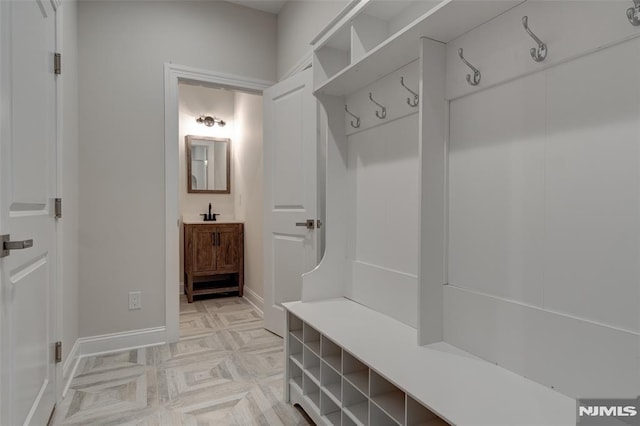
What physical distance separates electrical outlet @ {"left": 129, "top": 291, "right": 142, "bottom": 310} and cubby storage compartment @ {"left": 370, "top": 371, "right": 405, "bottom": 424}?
206 cm

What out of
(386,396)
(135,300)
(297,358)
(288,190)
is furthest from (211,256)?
(386,396)

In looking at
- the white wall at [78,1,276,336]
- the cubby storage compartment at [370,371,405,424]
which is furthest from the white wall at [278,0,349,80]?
the cubby storage compartment at [370,371,405,424]

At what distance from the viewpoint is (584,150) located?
93 centimetres

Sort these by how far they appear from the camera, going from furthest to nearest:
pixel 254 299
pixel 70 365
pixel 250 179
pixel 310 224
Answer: pixel 250 179 → pixel 254 299 → pixel 310 224 → pixel 70 365

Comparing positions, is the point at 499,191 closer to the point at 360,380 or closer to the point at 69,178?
the point at 360,380

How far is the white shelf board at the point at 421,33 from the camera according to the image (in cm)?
109

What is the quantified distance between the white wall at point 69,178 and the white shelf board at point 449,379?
59.8 inches

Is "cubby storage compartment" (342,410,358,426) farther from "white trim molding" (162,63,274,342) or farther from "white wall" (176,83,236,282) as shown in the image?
"white wall" (176,83,236,282)

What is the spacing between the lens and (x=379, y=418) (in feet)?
4.00

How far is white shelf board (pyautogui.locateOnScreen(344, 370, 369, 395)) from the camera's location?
4.22ft

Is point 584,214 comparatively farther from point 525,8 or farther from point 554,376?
point 525,8

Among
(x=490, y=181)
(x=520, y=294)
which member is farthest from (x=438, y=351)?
(x=490, y=181)

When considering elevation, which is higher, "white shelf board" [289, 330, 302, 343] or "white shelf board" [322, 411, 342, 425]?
"white shelf board" [289, 330, 302, 343]

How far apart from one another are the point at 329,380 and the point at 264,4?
9.33 feet
